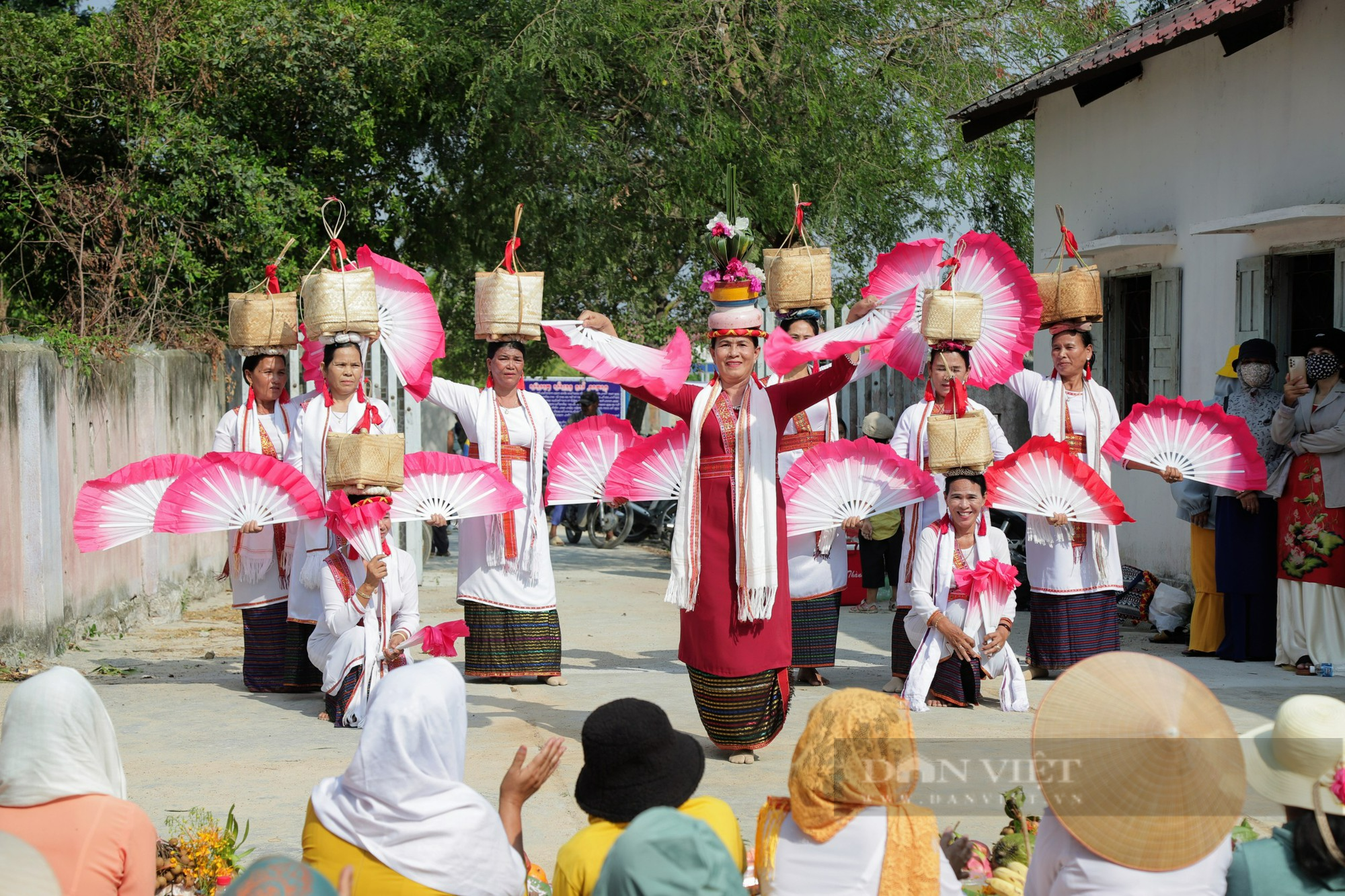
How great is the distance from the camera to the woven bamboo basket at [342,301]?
6.57m

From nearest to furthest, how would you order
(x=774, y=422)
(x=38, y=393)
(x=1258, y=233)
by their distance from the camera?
(x=774, y=422)
(x=38, y=393)
(x=1258, y=233)

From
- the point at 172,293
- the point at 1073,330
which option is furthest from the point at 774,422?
the point at 172,293

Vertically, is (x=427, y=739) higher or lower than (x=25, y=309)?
lower

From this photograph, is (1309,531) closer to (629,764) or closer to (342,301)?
(342,301)

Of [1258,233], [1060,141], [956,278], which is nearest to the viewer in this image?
[956,278]

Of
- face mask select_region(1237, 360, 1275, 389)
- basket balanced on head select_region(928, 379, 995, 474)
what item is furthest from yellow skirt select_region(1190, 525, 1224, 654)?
basket balanced on head select_region(928, 379, 995, 474)

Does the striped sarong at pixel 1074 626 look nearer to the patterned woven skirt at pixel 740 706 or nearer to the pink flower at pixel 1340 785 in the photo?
the patterned woven skirt at pixel 740 706

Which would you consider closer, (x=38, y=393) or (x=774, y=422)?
(x=774, y=422)

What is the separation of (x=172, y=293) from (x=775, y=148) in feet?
19.7

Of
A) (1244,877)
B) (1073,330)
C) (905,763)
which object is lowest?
(1244,877)

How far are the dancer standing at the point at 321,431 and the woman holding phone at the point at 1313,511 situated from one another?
499 cm

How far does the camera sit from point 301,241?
1350 centimetres

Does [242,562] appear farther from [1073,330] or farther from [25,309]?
[25,309]

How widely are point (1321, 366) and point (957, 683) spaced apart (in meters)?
2.83
